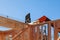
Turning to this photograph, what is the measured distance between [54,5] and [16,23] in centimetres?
482

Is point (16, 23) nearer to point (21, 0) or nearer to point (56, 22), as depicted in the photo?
point (56, 22)

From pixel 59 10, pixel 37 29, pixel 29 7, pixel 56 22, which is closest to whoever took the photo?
pixel 56 22

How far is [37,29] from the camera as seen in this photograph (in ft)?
26.4

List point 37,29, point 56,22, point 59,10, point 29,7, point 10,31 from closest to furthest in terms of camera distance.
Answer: point 56,22 → point 37,29 → point 10,31 → point 59,10 → point 29,7

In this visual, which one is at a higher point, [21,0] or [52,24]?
[21,0]

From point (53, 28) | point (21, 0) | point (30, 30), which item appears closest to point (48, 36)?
point (53, 28)

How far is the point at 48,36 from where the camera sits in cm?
753

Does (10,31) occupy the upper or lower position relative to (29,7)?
lower

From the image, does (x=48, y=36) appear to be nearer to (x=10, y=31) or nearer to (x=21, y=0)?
(x=10, y=31)

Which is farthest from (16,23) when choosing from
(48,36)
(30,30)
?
(48,36)

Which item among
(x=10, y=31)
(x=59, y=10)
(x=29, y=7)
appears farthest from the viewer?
(x=29, y=7)

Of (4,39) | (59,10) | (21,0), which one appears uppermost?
(21,0)

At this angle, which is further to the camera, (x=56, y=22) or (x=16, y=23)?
(x=16, y=23)

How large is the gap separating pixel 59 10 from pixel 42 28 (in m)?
4.51
